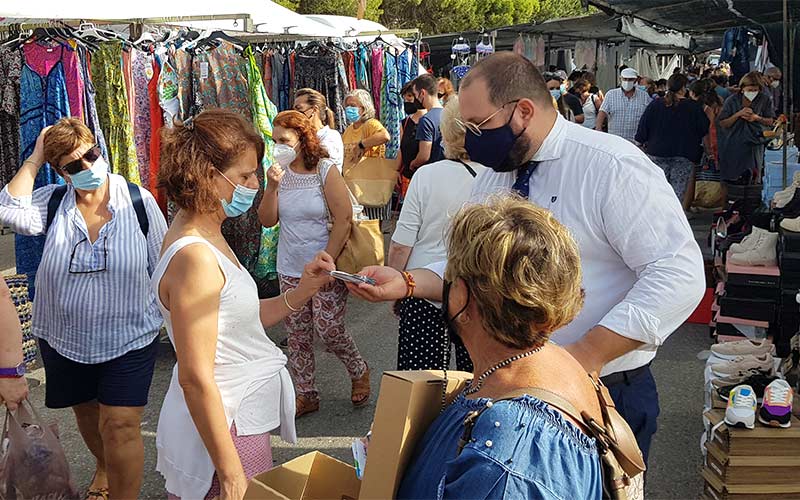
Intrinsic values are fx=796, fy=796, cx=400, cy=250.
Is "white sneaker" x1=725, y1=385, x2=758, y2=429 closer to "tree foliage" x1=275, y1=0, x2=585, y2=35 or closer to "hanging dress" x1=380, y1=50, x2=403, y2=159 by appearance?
"hanging dress" x1=380, y1=50, x2=403, y2=159

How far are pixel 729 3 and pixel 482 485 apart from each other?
927cm

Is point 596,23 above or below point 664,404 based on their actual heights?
above

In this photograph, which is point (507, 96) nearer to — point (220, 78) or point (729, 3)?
point (220, 78)

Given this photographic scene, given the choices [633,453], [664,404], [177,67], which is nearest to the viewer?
[633,453]

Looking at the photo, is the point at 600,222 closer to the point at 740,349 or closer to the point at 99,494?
the point at 740,349

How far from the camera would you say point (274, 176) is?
4539mm

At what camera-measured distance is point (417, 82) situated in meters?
7.01

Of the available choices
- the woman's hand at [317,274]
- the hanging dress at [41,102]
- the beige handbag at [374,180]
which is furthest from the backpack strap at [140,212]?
the beige handbag at [374,180]

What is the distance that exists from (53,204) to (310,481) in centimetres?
224

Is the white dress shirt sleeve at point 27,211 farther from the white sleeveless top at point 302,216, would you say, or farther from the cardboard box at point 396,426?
the cardboard box at point 396,426

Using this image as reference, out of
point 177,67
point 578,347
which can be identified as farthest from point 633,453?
point 177,67

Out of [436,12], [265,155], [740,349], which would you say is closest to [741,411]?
[740,349]

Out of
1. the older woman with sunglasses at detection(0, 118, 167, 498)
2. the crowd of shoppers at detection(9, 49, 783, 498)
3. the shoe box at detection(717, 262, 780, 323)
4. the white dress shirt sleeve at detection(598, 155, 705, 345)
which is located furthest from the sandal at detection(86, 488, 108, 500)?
the shoe box at detection(717, 262, 780, 323)

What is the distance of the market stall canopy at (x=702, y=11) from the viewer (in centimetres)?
931
